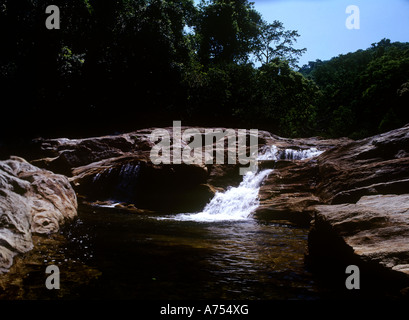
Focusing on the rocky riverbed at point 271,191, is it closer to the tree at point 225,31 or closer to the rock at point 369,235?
the rock at point 369,235

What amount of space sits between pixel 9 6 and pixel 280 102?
2085cm

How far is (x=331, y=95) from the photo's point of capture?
42000 millimetres

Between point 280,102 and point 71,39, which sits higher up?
point 71,39

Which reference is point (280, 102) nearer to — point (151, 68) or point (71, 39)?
point (151, 68)

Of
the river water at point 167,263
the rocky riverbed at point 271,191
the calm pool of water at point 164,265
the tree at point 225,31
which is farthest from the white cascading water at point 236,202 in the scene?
the tree at point 225,31

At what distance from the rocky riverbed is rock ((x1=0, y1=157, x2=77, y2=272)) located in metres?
0.02

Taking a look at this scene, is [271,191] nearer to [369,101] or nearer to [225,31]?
[225,31]

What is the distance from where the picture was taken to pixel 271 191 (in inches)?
420

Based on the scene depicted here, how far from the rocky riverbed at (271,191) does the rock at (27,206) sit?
2cm

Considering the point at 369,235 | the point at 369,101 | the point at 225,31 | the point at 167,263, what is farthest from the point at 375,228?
the point at 369,101

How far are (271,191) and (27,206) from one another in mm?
7823

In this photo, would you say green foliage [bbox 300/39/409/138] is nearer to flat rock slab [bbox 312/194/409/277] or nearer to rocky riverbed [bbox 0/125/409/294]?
rocky riverbed [bbox 0/125/409/294]
